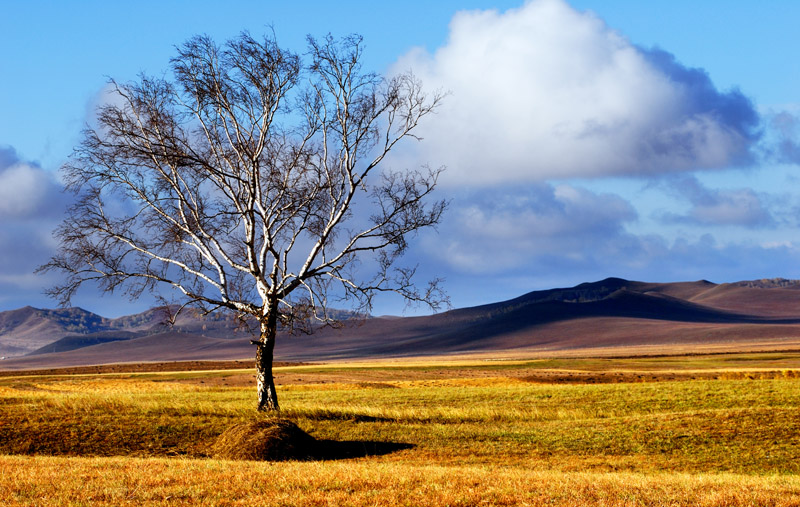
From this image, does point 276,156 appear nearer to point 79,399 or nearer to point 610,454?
point 79,399

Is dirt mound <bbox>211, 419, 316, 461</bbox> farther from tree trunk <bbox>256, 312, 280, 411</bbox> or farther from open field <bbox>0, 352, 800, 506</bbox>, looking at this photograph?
tree trunk <bbox>256, 312, 280, 411</bbox>

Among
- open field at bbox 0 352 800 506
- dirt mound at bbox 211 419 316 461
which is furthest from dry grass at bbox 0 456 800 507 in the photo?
dirt mound at bbox 211 419 316 461

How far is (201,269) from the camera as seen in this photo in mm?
32719

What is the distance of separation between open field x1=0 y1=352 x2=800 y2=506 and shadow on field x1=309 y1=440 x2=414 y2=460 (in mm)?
83

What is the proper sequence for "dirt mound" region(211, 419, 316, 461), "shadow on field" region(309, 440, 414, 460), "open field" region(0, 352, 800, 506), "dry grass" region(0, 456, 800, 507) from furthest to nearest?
"shadow on field" region(309, 440, 414, 460) < "dirt mound" region(211, 419, 316, 461) < "open field" region(0, 352, 800, 506) < "dry grass" region(0, 456, 800, 507)

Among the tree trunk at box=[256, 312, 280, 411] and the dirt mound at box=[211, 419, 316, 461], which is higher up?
the tree trunk at box=[256, 312, 280, 411]

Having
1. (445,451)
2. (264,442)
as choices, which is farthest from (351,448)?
(264,442)

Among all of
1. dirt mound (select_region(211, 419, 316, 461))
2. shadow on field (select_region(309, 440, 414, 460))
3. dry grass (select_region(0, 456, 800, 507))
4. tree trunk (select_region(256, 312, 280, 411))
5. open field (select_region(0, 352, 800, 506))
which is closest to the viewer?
dry grass (select_region(0, 456, 800, 507))

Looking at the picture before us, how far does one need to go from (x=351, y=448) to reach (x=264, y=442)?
313 centimetres

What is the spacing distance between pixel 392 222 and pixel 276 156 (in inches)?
204

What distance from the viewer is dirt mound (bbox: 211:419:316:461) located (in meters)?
21.2

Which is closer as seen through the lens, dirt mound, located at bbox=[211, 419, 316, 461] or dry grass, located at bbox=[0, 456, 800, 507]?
dry grass, located at bbox=[0, 456, 800, 507]

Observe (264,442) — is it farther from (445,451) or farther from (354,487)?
(354,487)

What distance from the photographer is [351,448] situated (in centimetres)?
2375
